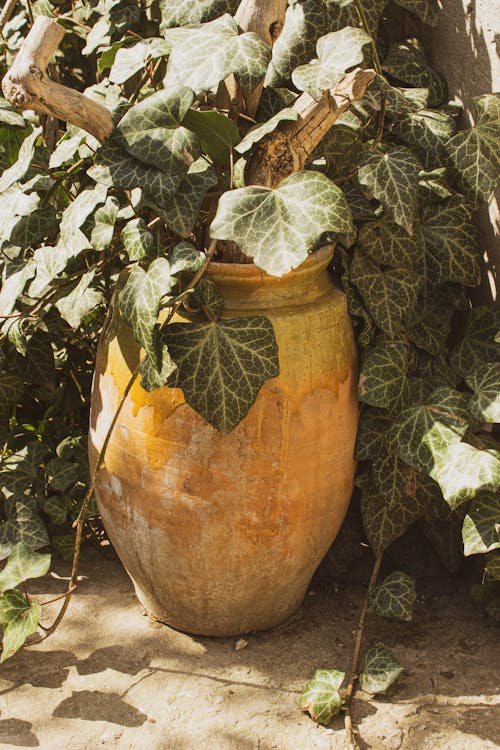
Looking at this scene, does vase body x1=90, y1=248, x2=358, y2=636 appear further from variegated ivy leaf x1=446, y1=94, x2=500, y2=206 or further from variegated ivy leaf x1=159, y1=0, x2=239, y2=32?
variegated ivy leaf x1=159, y1=0, x2=239, y2=32

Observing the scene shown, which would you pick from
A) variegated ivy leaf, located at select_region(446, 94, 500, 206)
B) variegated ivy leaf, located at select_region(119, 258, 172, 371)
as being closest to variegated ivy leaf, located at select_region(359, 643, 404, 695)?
variegated ivy leaf, located at select_region(119, 258, 172, 371)

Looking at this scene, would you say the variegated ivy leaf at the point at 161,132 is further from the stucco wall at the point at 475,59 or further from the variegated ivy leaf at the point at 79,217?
the stucco wall at the point at 475,59

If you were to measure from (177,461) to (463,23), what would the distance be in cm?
128

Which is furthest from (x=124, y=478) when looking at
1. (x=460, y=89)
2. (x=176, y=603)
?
(x=460, y=89)

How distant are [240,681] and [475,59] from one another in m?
1.57

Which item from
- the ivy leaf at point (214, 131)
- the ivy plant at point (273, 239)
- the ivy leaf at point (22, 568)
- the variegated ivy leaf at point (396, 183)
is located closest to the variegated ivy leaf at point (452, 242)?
the ivy plant at point (273, 239)

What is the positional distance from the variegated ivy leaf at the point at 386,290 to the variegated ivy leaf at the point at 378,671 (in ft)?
2.36

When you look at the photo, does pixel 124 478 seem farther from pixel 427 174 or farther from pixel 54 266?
pixel 427 174

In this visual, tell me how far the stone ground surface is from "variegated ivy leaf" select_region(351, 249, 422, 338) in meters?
0.74

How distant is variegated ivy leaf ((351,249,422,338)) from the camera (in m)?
1.98

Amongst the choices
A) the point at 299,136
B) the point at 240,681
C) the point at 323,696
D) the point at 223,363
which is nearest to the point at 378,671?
the point at 323,696

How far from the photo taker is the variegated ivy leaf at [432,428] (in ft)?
6.15

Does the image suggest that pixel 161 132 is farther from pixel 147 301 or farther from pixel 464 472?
pixel 464 472

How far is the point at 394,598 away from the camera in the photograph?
2047 millimetres
